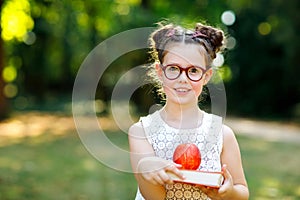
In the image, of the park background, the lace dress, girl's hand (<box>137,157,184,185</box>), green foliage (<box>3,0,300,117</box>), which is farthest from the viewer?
green foliage (<box>3,0,300,117</box>)

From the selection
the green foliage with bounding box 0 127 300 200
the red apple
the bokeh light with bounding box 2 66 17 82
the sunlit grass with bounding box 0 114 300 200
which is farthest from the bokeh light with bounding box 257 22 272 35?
the red apple

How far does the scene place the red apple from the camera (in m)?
1.75

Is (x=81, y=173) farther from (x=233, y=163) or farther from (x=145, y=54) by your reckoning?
(x=145, y=54)

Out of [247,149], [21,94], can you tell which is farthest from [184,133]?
[21,94]

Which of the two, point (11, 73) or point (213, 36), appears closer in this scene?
point (213, 36)

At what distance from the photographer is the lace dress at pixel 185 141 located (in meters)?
1.85

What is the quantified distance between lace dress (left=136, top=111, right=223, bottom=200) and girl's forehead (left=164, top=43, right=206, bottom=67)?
8.6 inches

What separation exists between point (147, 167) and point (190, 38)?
0.50 m

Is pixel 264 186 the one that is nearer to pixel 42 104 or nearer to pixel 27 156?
pixel 27 156

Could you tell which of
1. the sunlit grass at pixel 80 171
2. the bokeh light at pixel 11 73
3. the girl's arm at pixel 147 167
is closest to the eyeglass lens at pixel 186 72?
the girl's arm at pixel 147 167

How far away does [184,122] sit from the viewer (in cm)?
194

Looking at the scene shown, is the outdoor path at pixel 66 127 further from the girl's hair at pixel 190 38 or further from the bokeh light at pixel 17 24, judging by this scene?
the girl's hair at pixel 190 38

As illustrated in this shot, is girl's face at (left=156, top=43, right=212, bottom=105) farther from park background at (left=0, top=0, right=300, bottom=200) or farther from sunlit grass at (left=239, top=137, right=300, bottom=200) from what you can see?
sunlit grass at (left=239, top=137, right=300, bottom=200)

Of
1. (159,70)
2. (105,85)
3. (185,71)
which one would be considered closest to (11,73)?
(105,85)
